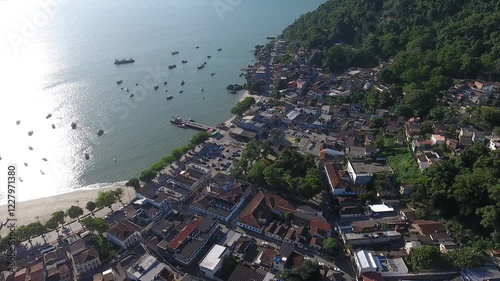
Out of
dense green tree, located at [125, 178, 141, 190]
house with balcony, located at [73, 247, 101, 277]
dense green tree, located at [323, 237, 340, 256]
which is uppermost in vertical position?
dense green tree, located at [125, 178, 141, 190]

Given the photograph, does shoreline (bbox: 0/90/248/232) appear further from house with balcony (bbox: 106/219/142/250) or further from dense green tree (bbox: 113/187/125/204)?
house with balcony (bbox: 106/219/142/250)

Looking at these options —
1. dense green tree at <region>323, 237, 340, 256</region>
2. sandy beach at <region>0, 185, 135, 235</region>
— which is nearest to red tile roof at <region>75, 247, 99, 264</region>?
sandy beach at <region>0, 185, 135, 235</region>

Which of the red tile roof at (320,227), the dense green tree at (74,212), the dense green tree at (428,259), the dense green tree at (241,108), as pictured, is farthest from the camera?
the dense green tree at (241,108)

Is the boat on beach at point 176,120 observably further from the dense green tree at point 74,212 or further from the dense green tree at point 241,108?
the dense green tree at point 74,212

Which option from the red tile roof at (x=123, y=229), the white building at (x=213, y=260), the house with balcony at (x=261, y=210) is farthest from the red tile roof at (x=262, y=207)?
the red tile roof at (x=123, y=229)

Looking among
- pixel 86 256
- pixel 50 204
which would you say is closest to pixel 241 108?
pixel 50 204
